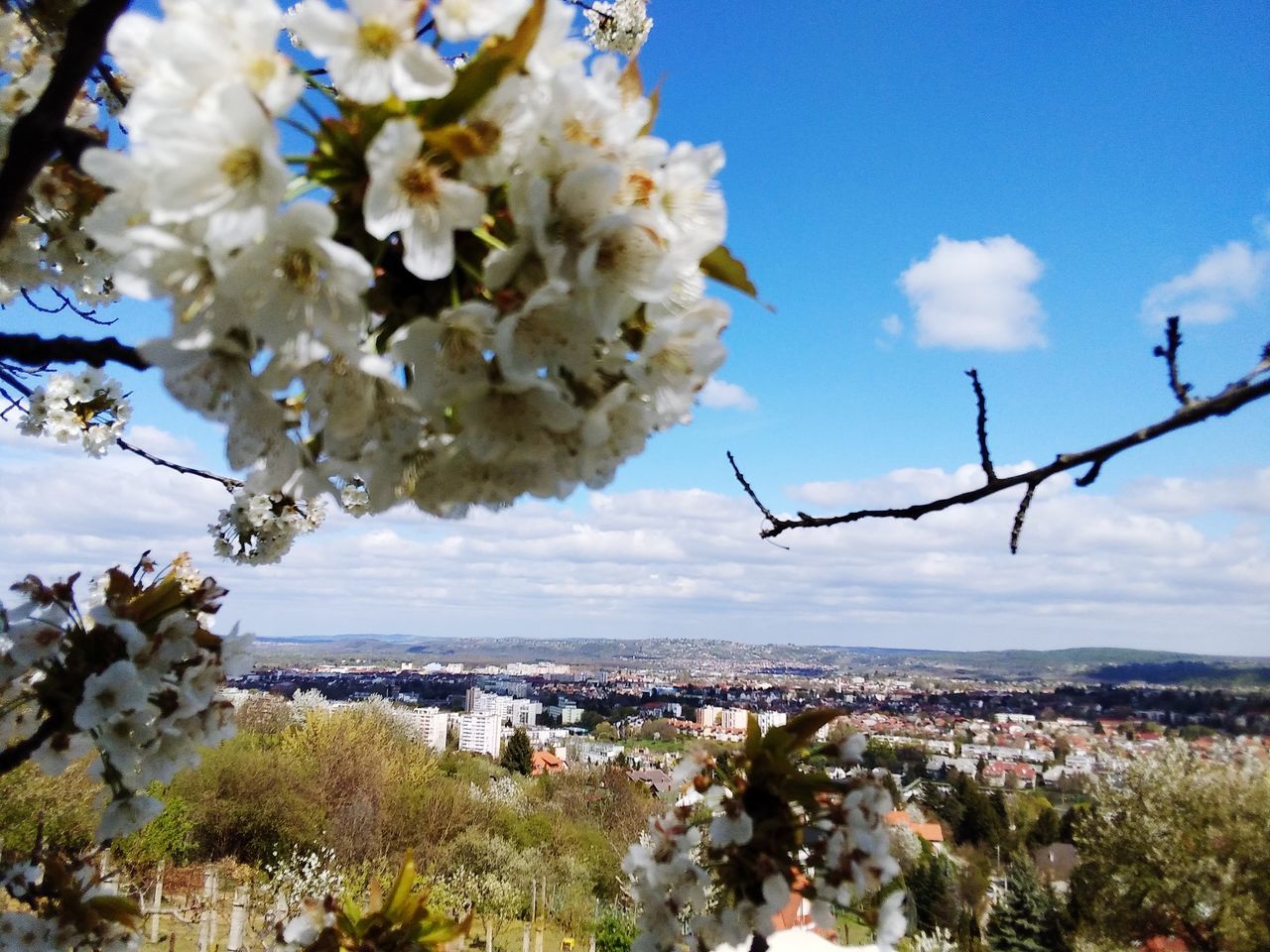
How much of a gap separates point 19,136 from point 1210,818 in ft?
70.6

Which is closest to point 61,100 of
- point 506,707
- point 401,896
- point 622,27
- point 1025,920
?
point 401,896

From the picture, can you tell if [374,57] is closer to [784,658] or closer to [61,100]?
[61,100]

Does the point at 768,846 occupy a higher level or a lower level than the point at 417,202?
lower

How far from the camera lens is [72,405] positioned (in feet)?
12.8

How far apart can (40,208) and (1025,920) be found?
2388cm

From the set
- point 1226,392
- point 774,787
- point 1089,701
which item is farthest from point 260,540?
point 1089,701

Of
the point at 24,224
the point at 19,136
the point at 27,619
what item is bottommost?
the point at 27,619

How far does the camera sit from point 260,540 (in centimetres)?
405

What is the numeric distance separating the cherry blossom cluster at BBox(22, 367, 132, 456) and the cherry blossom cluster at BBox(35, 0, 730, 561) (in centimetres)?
405

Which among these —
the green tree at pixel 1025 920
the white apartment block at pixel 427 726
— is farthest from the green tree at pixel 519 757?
the green tree at pixel 1025 920

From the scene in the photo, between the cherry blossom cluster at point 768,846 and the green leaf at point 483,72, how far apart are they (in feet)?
4.35

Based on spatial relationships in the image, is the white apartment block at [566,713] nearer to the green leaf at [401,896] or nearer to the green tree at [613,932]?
the green tree at [613,932]

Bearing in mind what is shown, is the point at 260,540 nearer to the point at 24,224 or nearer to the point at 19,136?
the point at 24,224

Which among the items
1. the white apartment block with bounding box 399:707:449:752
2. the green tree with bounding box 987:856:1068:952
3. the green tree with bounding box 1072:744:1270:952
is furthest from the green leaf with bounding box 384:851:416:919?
the white apartment block with bounding box 399:707:449:752
